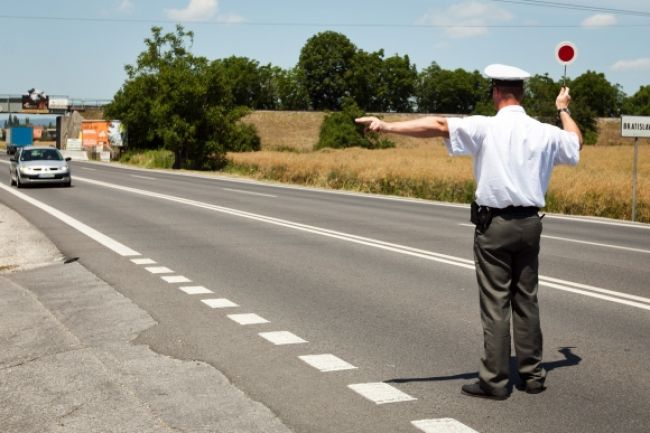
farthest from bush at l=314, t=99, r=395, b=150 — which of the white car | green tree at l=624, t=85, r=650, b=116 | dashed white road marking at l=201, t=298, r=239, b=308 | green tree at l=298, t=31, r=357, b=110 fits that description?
Result: dashed white road marking at l=201, t=298, r=239, b=308

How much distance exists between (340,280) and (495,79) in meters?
4.93

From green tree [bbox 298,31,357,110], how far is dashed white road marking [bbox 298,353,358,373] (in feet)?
427

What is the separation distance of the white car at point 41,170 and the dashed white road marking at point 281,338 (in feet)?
79.8

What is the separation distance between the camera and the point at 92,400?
16.6 ft

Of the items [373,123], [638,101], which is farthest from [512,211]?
[638,101]

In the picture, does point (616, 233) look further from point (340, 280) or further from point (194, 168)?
point (194, 168)

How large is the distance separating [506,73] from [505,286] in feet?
4.22

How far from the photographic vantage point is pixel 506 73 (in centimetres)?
520

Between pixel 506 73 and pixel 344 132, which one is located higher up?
pixel 344 132

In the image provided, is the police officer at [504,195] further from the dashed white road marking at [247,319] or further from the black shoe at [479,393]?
the dashed white road marking at [247,319]

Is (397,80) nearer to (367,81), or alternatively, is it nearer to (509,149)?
(367,81)

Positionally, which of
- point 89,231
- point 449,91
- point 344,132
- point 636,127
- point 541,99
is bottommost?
point 89,231

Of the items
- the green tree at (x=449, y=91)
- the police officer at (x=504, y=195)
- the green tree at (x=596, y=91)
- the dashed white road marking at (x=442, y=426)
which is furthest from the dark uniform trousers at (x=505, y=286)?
the green tree at (x=449, y=91)

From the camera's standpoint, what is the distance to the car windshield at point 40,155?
30.9 m
